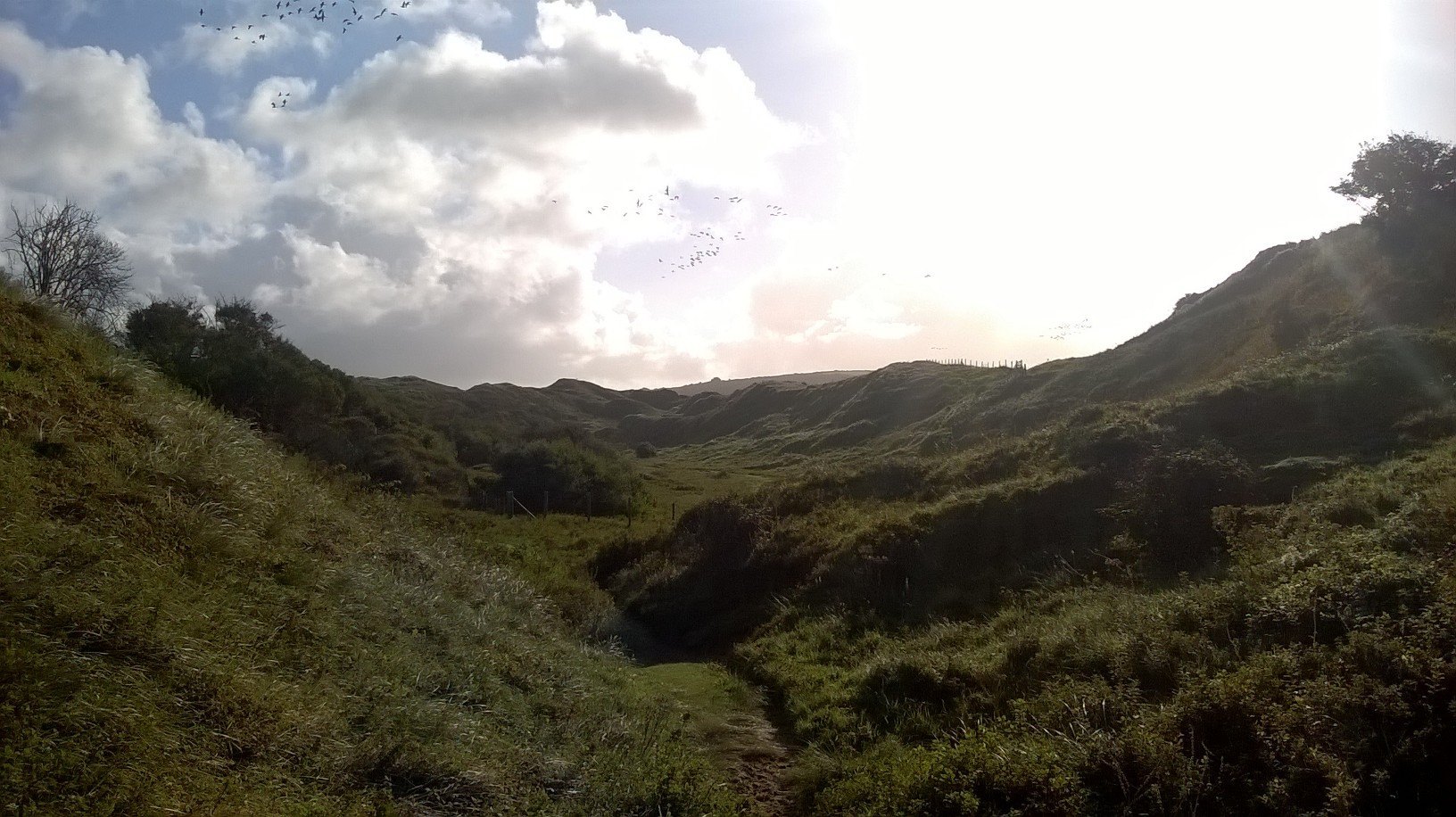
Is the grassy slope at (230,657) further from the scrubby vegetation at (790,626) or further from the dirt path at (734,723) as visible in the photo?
the dirt path at (734,723)

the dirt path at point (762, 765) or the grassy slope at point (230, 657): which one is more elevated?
the grassy slope at point (230, 657)

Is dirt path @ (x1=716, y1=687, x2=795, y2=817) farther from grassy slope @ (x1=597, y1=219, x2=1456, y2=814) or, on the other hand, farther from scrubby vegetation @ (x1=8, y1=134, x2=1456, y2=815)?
grassy slope @ (x1=597, y1=219, x2=1456, y2=814)

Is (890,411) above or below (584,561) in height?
above

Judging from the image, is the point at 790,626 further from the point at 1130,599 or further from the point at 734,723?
the point at 1130,599

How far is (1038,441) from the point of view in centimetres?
2183

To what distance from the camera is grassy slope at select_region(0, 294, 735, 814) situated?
474 cm

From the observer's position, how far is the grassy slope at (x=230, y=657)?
15.6ft

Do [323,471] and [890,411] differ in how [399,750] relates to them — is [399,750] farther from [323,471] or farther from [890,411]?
[890,411]

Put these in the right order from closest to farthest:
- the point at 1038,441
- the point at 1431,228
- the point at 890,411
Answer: the point at 1038,441
the point at 1431,228
the point at 890,411

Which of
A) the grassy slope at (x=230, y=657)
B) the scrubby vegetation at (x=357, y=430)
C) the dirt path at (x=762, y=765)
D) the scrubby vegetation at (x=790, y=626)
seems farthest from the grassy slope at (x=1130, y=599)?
the scrubby vegetation at (x=357, y=430)

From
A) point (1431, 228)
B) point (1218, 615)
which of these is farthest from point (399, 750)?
point (1431, 228)

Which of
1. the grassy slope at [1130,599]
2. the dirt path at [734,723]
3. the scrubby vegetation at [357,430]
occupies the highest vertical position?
the scrubby vegetation at [357,430]

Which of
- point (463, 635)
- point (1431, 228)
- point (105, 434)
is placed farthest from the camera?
point (1431, 228)

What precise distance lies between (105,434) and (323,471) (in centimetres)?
841
